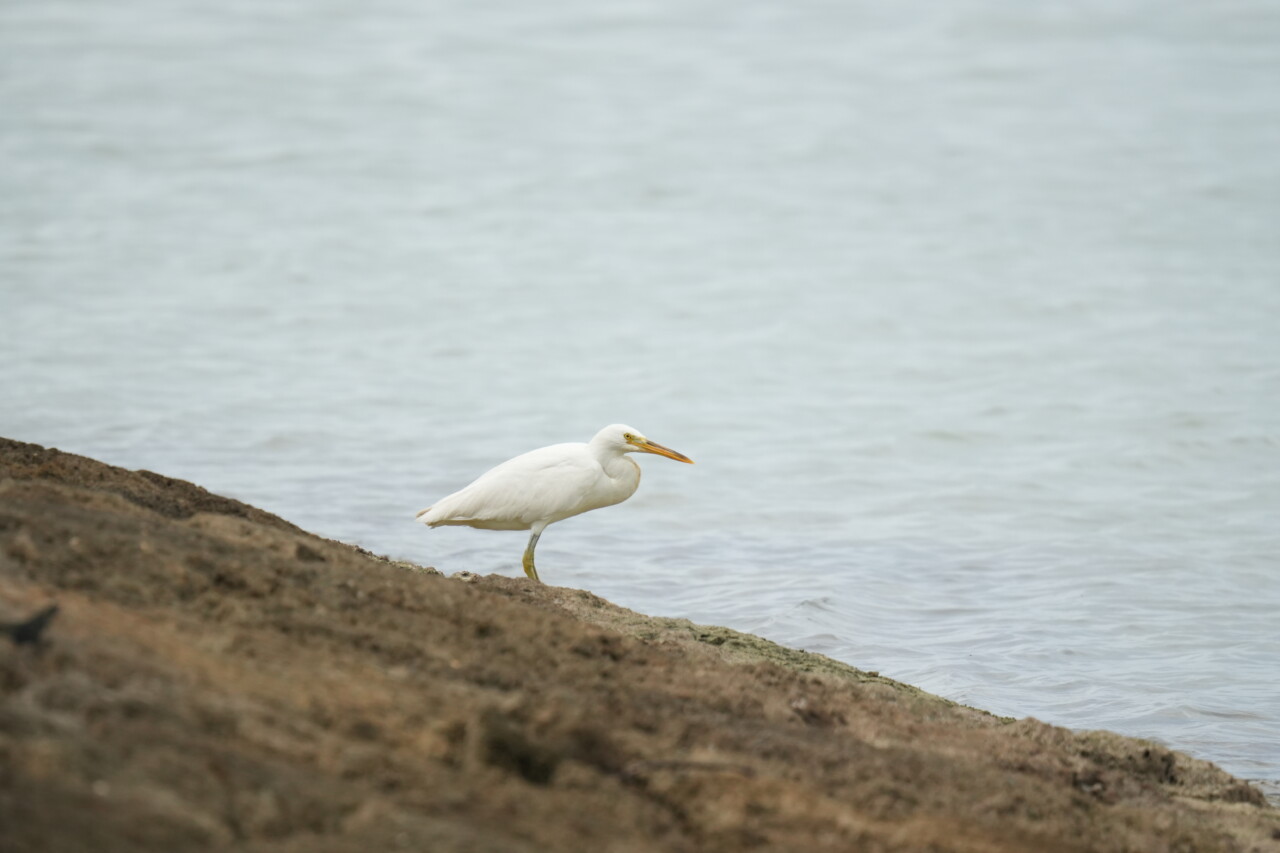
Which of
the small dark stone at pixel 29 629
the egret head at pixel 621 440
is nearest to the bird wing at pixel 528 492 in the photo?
the egret head at pixel 621 440

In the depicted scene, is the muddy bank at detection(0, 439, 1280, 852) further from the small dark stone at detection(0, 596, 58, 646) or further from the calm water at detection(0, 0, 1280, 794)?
the calm water at detection(0, 0, 1280, 794)

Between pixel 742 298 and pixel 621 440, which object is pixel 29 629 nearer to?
pixel 621 440

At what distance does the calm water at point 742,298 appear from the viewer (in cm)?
917

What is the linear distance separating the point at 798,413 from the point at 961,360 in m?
2.87

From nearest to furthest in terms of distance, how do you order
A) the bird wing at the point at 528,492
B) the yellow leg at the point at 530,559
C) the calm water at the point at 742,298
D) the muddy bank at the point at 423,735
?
1. the muddy bank at the point at 423,735
2. the bird wing at the point at 528,492
3. the yellow leg at the point at 530,559
4. the calm water at the point at 742,298

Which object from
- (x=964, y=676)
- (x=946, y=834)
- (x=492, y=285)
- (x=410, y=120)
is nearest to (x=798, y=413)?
(x=492, y=285)

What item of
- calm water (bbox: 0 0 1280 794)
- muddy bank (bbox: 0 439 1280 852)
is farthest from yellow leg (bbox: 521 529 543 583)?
muddy bank (bbox: 0 439 1280 852)

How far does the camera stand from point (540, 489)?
7.57 meters

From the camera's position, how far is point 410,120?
89.4ft

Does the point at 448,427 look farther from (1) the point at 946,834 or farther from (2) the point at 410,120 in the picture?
(2) the point at 410,120

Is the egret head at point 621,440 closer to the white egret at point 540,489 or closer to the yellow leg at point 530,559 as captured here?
the white egret at point 540,489

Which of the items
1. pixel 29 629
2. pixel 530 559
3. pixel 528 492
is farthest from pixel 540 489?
pixel 29 629

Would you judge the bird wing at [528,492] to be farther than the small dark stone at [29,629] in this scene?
Yes

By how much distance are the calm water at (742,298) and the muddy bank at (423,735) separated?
214 cm
